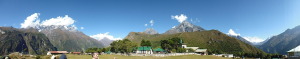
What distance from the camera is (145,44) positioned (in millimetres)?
154125

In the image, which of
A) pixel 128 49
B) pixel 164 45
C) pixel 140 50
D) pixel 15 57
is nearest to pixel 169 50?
pixel 164 45

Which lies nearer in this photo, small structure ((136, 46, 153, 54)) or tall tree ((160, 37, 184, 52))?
small structure ((136, 46, 153, 54))

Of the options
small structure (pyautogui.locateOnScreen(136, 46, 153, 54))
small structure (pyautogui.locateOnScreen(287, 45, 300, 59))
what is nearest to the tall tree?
small structure (pyautogui.locateOnScreen(136, 46, 153, 54))

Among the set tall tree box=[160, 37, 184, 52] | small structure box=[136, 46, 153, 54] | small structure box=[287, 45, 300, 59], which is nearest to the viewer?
small structure box=[287, 45, 300, 59]

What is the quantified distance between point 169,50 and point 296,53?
343ft

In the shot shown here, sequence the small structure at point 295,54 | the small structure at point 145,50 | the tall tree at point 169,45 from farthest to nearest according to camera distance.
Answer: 1. the tall tree at point 169,45
2. the small structure at point 145,50
3. the small structure at point 295,54

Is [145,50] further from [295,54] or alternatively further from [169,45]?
[295,54]

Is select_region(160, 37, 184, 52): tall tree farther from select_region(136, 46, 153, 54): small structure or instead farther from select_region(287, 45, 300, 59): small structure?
select_region(287, 45, 300, 59): small structure

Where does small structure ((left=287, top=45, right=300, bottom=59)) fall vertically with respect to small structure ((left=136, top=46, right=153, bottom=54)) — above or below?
above

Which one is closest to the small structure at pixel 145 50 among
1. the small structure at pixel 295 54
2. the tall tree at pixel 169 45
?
the tall tree at pixel 169 45

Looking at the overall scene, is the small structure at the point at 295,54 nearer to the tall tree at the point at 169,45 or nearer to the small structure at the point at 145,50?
the tall tree at the point at 169,45

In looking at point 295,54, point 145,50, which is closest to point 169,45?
point 145,50

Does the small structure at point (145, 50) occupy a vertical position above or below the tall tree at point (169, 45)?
Result: below

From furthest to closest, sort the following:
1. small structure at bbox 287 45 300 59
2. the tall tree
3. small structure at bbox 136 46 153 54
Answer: the tall tree < small structure at bbox 136 46 153 54 < small structure at bbox 287 45 300 59
